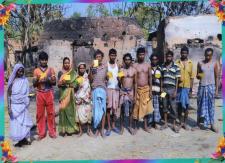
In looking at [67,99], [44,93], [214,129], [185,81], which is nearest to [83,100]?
[67,99]

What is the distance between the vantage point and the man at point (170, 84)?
574cm

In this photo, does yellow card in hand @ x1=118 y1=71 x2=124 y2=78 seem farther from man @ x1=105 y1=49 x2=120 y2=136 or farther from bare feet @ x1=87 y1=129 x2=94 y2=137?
bare feet @ x1=87 y1=129 x2=94 y2=137

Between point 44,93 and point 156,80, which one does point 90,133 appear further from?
point 156,80

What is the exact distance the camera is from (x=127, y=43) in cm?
572

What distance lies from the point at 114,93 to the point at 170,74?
87cm

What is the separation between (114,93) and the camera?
225 inches

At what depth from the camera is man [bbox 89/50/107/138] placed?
5.66m

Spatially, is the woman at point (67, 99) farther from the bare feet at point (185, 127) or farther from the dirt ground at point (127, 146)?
the bare feet at point (185, 127)

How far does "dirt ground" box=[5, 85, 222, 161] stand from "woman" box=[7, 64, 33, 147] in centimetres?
11

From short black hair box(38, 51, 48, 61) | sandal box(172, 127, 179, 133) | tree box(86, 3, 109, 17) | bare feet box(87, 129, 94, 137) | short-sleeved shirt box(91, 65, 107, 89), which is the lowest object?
bare feet box(87, 129, 94, 137)

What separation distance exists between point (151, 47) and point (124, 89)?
2.42 ft

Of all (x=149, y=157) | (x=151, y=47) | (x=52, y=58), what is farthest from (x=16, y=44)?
(x=149, y=157)

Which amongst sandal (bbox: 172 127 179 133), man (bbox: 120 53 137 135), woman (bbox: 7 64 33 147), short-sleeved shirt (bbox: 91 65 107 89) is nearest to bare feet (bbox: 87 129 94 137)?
man (bbox: 120 53 137 135)

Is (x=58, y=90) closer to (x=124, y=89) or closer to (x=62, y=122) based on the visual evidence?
(x=62, y=122)
